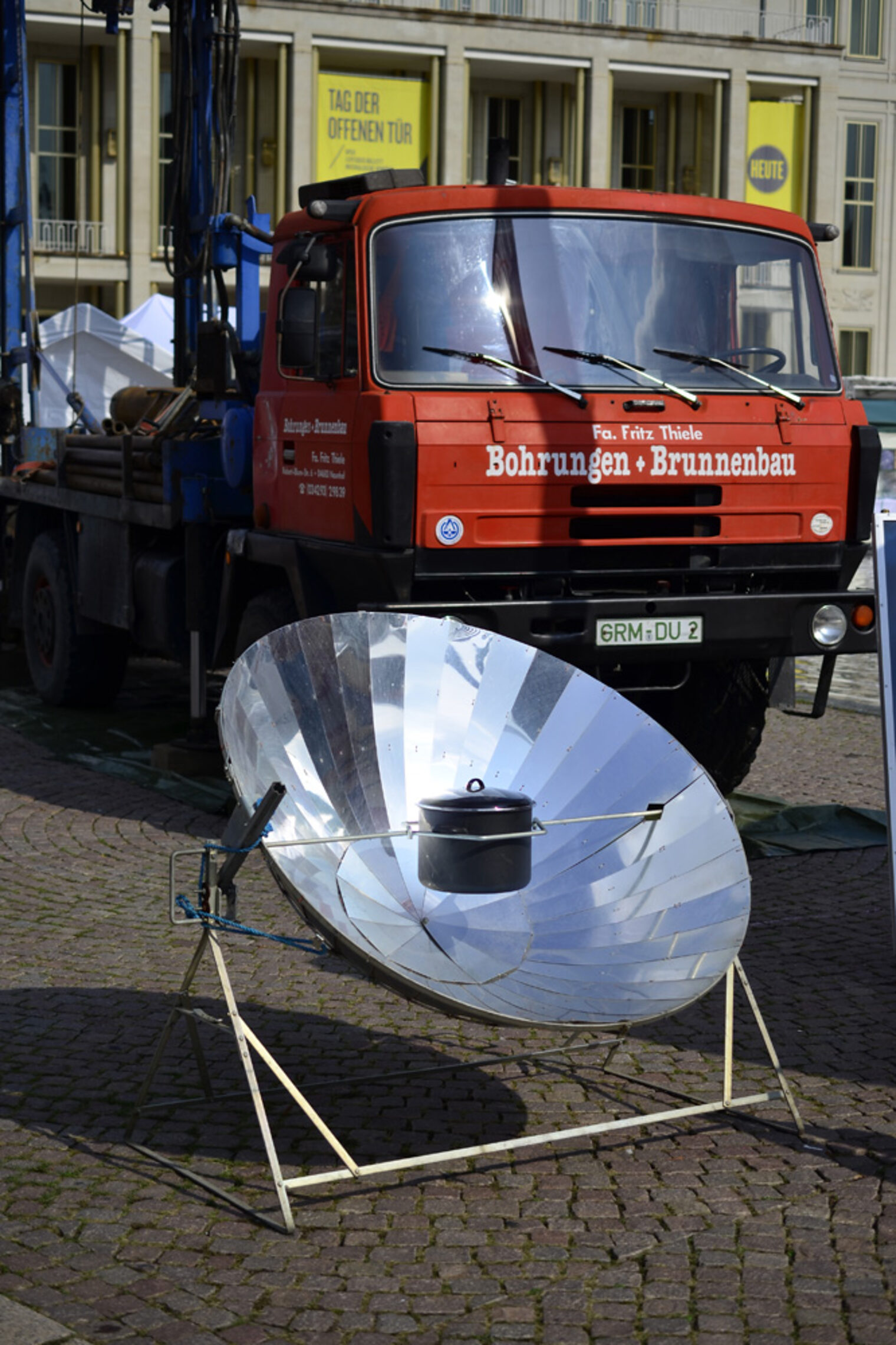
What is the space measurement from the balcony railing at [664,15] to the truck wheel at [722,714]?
36466 mm

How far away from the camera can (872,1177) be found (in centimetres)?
492

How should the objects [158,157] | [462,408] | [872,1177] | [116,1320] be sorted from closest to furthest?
1. [116,1320]
2. [872,1177]
3. [462,408]
4. [158,157]

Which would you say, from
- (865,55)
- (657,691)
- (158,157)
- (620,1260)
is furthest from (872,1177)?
(865,55)

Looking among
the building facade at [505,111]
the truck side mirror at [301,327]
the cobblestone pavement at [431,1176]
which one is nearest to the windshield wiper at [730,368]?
the truck side mirror at [301,327]

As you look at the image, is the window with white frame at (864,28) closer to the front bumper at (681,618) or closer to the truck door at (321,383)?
the front bumper at (681,618)

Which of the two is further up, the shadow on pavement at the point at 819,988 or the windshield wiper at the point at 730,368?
the windshield wiper at the point at 730,368

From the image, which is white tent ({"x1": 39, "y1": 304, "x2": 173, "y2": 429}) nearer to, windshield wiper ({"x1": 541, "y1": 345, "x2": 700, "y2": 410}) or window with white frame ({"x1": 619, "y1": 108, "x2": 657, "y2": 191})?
windshield wiper ({"x1": 541, "y1": 345, "x2": 700, "y2": 410})

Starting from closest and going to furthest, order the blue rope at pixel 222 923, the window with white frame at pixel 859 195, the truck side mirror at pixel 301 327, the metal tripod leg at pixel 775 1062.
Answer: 1. the blue rope at pixel 222 923
2. the metal tripod leg at pixel 775 1062
3. the truck side mirror at pixel 301 327
4. the window with white frame at pixel 859 195

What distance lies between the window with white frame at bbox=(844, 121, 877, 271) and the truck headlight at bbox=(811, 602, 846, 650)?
42611 millimetres

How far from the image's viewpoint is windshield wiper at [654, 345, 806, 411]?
28.6 feet

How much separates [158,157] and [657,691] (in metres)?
35.9

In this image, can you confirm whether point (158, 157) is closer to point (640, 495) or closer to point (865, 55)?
point (865, 55)

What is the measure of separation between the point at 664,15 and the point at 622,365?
40340 mm

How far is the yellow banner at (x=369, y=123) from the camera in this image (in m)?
42.4
